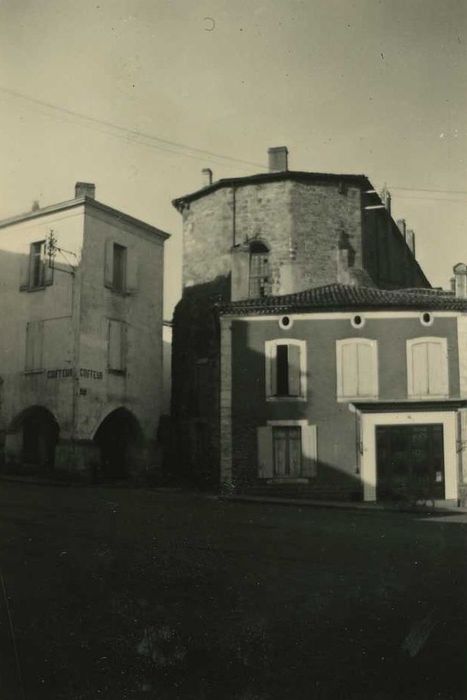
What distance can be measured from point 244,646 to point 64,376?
19.3 metres

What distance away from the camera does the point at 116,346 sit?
82.3 ft

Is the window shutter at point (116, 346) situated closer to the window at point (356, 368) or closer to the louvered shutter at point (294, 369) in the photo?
the louvered shutter at point (294, 369)

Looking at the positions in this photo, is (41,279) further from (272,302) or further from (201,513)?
(201,513)

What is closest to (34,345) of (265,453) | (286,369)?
(286,369)

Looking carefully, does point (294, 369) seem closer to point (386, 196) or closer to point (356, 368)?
point (356, 368)

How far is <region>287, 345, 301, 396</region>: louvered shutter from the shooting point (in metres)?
20.5

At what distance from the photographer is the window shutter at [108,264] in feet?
81.8

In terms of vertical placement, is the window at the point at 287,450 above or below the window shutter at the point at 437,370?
below

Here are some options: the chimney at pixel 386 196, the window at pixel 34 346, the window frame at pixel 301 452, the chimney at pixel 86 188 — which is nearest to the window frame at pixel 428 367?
the window frame at pixel 301 452

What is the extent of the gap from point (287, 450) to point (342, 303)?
4.65 meters

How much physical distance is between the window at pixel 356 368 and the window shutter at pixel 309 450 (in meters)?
1.35

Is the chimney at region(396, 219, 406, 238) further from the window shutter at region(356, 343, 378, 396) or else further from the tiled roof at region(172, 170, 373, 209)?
the window shutter at region(356, 343, 378, 396)

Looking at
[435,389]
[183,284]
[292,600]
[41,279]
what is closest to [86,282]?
[41,279]

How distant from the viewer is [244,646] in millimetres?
5039
